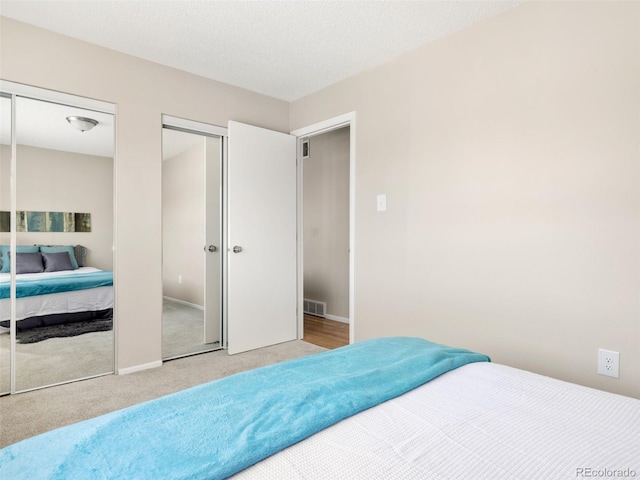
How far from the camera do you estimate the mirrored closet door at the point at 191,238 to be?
120 inches

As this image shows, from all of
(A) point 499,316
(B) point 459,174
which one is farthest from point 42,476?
(B) point 459,174

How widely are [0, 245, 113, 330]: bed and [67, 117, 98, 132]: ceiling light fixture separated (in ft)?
2.89

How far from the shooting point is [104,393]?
2412mm

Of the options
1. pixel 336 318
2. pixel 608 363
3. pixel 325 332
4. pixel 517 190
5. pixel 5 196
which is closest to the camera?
pixel 608 363

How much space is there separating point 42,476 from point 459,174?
2478 mm

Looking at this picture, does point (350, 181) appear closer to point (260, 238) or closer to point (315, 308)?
point (260, 238)

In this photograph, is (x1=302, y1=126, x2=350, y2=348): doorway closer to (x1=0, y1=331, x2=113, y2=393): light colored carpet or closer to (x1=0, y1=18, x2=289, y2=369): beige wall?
(x1=0, y1=18, x2=289, y2=369): beige wall

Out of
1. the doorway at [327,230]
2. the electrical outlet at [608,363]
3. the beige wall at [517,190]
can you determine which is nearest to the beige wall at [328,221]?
the doorway at [327,230]

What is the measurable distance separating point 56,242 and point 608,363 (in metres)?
3.48

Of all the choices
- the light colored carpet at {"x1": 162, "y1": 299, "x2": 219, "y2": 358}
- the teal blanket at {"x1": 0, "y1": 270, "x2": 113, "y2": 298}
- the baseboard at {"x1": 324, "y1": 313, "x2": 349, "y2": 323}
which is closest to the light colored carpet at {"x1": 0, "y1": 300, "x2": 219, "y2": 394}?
the light colored carpet at {"x1": 162, "y1": 299, "x2": 219, "y2": 358}

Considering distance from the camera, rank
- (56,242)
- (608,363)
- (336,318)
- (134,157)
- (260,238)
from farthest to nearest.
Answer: (336,318) < (260,238) < (134,157) < (56,242) < (608,363)

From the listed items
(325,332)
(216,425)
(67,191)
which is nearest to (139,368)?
(67,191)

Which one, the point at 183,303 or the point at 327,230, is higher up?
the point at 327,230

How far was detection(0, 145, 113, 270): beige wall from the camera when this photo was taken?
2.43 meters
